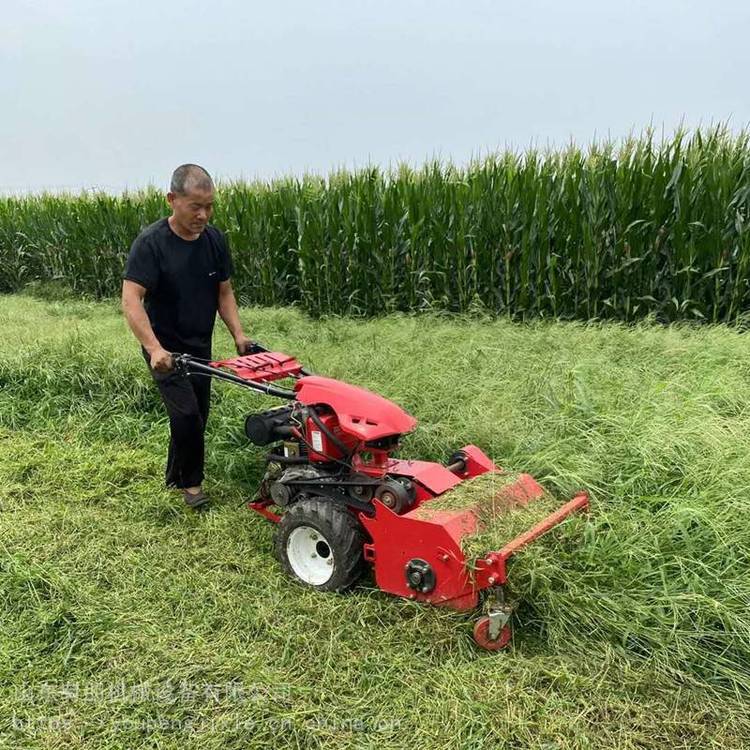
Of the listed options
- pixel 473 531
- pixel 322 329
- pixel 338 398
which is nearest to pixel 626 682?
pixel 473 531

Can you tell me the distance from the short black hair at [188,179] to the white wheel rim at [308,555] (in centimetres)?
173

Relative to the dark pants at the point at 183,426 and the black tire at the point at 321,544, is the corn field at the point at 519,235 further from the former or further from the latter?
the black tire at the point at 321,544

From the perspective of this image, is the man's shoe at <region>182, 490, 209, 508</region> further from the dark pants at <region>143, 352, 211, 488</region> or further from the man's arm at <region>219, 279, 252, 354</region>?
the man's arm at <region>219, 279, 252, 354</region>

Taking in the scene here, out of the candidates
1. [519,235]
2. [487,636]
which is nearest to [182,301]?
[487,636]

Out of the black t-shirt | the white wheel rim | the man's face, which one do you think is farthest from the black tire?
the man's face

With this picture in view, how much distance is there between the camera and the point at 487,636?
2430 mm

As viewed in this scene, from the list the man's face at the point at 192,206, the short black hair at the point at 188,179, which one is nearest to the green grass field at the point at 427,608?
the man's face at the point at 192,206

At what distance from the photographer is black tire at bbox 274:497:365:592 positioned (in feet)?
9.28

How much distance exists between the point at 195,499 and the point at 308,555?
103 centimetres

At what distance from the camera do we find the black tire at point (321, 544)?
2.83 metres

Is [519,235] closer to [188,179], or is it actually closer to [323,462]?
[188,179]

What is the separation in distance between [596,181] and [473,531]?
15.7 feet

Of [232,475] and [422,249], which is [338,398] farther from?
[422,249]

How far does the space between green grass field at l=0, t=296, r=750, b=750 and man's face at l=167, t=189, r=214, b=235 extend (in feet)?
4.90
